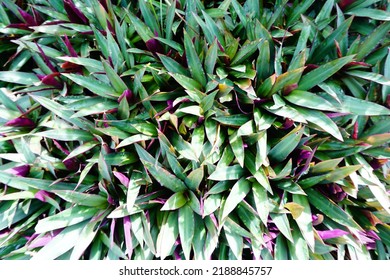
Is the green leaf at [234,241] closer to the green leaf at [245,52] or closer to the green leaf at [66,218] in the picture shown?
the green leaf at [66,218]

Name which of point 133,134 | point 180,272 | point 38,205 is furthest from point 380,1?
point 38,205

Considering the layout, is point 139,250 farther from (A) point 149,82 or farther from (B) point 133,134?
(A) point 149,82

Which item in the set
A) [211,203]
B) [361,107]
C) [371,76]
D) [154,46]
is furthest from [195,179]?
[371,76]

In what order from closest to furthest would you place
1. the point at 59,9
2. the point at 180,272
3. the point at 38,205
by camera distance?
the point at 180,272 < the point at 38,205 < the point at 59,9

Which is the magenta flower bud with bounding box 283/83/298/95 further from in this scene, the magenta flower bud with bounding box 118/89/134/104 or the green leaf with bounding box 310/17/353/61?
the magenta flower bud with bounding box 118/89/134/104

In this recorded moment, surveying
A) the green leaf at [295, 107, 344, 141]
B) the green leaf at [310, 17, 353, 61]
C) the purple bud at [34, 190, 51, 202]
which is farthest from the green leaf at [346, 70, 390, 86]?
the purple bud at [34, 190, 51, 202]

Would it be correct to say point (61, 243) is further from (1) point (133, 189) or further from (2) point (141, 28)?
(2) point (141, 28)

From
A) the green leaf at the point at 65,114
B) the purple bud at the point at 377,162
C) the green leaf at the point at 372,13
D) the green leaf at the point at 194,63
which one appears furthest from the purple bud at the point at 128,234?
the green leaf at the point at 372,13
